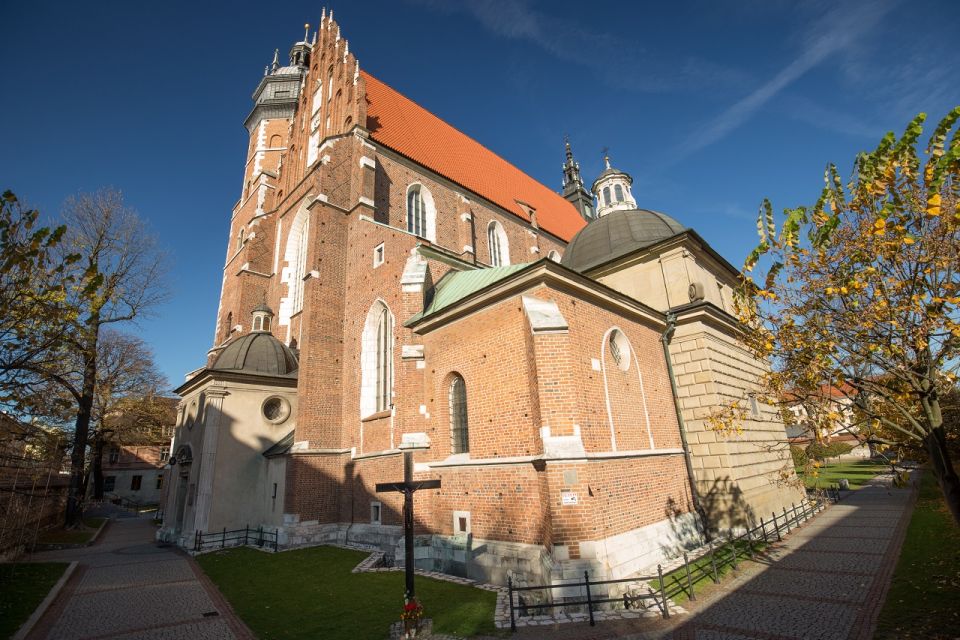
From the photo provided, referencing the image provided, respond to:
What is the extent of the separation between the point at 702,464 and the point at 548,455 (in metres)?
6.29

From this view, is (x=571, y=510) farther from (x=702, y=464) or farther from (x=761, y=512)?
(x=761, y=512)

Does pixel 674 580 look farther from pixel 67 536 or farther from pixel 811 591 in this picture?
pixel 67 536

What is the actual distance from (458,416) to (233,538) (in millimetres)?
10103

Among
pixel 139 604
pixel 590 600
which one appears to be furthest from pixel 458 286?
pixel 139 604

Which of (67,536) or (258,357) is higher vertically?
(258,357)

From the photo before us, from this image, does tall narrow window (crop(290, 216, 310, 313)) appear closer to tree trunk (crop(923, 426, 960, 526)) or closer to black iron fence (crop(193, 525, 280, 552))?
black iron fence (crop(193, 525, 280, 552))

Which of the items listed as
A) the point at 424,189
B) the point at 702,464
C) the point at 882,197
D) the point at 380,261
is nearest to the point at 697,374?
the point at 702,464

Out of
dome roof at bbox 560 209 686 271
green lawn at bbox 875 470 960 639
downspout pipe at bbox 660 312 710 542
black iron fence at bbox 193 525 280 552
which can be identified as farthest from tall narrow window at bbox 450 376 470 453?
black iron fence at bbox 193 525 280 552

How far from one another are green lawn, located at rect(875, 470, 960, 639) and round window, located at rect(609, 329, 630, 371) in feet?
19.9

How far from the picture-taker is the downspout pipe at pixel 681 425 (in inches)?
463

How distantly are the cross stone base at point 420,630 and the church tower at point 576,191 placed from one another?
3720 centimetres

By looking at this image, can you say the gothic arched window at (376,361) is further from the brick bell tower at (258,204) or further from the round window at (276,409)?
the brick bell tower at (258,204)

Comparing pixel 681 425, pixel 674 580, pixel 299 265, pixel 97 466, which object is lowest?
pixel 674 580

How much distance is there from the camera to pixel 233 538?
49.7 feet
